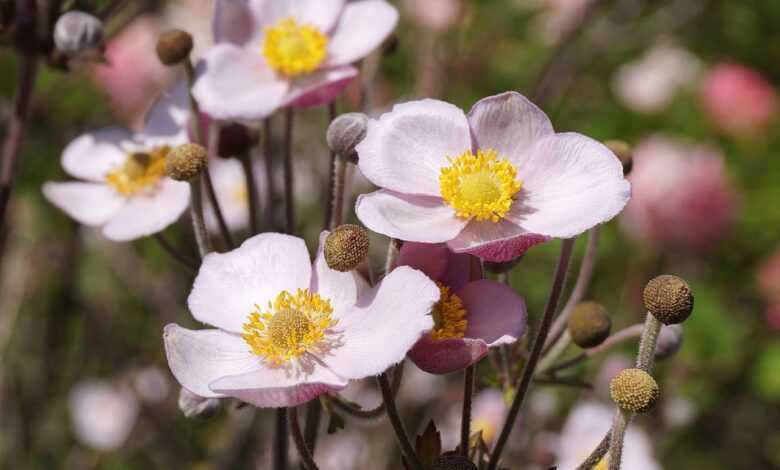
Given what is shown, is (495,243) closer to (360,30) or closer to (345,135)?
(345,135)

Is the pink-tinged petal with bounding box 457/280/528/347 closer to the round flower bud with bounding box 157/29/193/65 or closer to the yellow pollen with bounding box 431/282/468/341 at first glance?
the yellow pollen with bounding box 431/282/468/341

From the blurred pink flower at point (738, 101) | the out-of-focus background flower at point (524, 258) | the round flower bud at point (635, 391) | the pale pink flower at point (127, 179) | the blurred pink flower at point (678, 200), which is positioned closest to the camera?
the round flower bud at point (635, 391)

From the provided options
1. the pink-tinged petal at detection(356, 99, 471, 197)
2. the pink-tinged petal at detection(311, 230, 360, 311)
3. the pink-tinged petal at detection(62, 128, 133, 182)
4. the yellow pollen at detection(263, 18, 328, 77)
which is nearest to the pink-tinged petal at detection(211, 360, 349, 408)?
the pink-tinged petal at detection(311, 230, 360, 311)

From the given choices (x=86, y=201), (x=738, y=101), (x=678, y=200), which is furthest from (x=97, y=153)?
(x=738, y=101)

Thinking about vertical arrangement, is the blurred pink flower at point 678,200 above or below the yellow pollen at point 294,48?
below

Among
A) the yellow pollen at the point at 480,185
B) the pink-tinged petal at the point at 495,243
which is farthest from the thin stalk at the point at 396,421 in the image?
the yellow pollen at the point at 480,185

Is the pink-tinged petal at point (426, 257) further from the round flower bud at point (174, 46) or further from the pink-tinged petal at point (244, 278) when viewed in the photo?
the round flower bud at point (174, 46)

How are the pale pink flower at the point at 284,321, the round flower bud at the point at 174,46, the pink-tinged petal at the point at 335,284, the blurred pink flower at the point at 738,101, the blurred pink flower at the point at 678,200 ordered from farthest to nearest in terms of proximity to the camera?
the blurred pink flower at the point at 738,101 → the blurred pink flower at the point at 678,200 → the round flower bud at the point at 174,46 → the pink-tinged petal at the point at 335,284 → the pale pink flower at the point at 284,321
